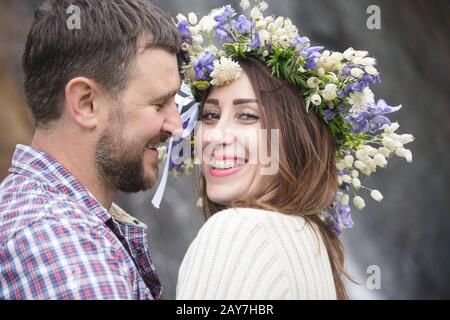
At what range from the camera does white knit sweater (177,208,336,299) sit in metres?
1.85

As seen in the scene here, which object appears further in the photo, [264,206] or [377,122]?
[377,122]

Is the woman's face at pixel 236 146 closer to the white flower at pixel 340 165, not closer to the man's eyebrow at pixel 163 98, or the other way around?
the man's eyebrow at pixel 163 98

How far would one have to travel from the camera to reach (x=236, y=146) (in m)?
2.37

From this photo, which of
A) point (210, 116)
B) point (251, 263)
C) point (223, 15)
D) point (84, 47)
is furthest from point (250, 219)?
point (223, 15)

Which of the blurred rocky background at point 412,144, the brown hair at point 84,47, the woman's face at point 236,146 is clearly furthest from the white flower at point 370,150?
the blurred rocky background at point 412,144

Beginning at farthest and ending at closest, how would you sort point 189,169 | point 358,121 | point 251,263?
point 189,169, point 358,121, point 251,263

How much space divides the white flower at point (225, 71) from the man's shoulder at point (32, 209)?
2.38ft

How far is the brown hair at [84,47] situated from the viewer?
7.00ft

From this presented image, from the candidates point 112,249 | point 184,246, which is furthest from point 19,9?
point 112,249

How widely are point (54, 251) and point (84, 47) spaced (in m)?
0.73

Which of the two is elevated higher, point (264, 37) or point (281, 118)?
point (264, 37)

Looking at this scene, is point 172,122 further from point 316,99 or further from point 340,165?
point 340,165

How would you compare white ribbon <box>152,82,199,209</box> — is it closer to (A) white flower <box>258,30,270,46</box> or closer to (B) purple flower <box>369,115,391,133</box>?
(A) white flower <box>258,30,270,46</box>
